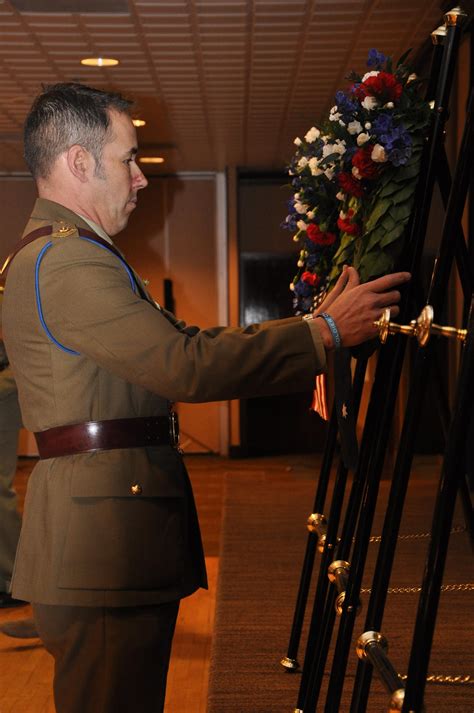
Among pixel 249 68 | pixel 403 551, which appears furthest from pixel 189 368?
pixel 249 68

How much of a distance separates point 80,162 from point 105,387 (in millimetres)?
448

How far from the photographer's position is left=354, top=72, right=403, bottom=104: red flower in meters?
→ 2.30

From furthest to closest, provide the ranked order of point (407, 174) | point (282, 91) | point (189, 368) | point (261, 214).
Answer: point (261, 214) → point (282, 91) → point (407, 174) → point (189, 368)

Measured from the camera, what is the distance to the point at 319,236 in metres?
2.83

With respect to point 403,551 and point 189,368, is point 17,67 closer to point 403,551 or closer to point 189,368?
point 403,551

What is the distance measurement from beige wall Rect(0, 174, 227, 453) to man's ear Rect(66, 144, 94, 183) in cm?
877

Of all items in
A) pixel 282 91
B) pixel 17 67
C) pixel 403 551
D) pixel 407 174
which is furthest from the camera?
pixel 282 91

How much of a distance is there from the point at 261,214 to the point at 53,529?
8999 millimetres

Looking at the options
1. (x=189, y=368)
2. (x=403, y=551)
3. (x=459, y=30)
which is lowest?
(x=403, y=551)

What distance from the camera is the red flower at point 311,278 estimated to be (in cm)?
308

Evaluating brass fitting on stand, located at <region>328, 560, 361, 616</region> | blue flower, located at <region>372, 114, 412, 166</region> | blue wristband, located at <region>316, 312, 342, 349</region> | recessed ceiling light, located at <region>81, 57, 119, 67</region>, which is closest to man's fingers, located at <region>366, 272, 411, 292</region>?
blue wristband, located at <region>316, 312, 342, 349</region>

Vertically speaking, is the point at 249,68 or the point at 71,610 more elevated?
the point at 249,68

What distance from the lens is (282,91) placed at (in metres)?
7.30

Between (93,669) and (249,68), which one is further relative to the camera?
(249,68)
